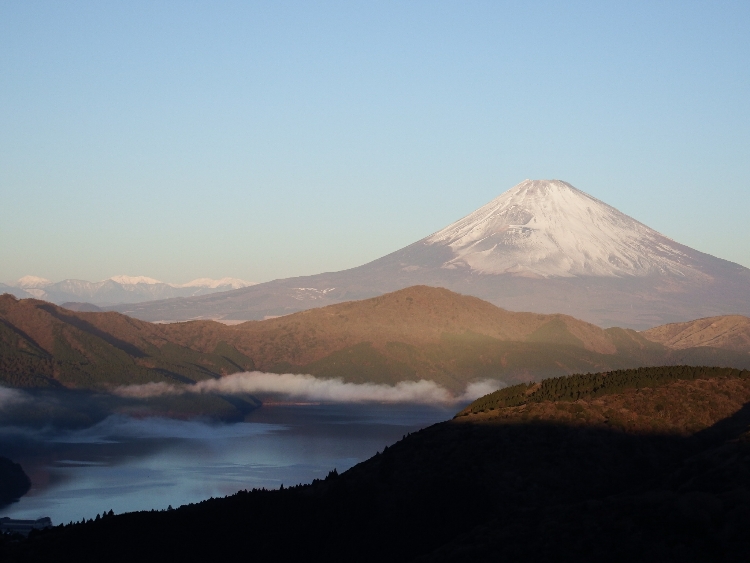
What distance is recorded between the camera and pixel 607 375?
80.0 meters

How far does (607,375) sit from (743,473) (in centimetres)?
2886

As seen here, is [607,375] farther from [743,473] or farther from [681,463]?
[743,473]

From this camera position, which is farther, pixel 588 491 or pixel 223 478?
pixel 223 478

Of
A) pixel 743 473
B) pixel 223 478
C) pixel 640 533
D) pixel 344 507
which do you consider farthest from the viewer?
pixel 223 478

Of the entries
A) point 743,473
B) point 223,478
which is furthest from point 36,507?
point 743,473

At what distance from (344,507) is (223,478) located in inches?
4318

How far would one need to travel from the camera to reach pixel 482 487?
62.1 meters

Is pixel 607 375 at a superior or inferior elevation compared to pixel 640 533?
superior

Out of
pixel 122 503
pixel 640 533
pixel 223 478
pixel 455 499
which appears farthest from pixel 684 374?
pixel 223 478

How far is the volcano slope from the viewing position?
2156 inches

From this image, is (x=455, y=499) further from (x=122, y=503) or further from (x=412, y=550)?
(x=122, y=503)

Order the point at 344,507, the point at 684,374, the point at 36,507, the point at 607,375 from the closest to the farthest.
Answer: the point at 344,507 → the point at 684,374 → the point at 607,375 → the point at 36,507

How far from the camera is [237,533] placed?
64.0 meters

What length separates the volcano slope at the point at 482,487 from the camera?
54750 millimetres
